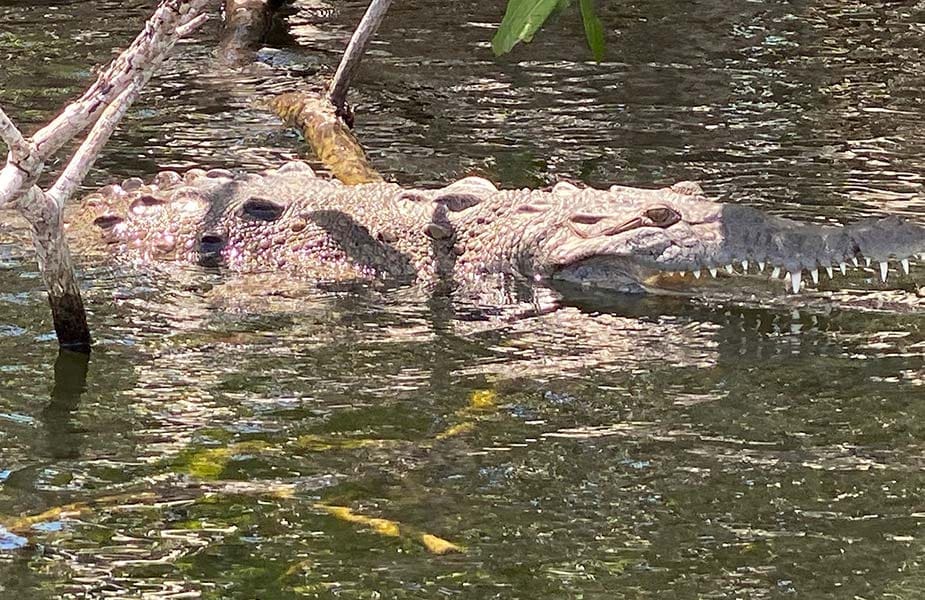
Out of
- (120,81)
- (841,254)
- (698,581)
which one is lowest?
(698,581)

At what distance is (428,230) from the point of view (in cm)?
820

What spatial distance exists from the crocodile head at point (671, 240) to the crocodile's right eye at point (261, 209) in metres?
1.24

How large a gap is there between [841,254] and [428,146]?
149 inches

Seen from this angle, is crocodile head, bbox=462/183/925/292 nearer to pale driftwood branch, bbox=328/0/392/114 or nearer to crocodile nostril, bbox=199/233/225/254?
crocodile nostril, bbox=199/233/225/254

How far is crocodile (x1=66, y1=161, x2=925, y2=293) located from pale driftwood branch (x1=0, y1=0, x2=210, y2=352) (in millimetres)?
2214

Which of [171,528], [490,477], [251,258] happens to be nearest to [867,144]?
[251,258]

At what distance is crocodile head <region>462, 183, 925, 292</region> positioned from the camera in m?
7.00

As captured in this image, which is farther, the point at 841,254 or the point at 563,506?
the point at 841,254

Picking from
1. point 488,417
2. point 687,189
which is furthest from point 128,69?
point 687,189

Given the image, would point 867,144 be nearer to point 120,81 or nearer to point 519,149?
point 519,149

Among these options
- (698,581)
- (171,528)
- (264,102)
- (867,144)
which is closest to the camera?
(698,581)

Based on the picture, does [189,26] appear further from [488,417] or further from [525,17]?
[488,417]

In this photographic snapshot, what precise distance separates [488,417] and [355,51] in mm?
4416

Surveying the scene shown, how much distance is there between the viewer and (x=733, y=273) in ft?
24.8
